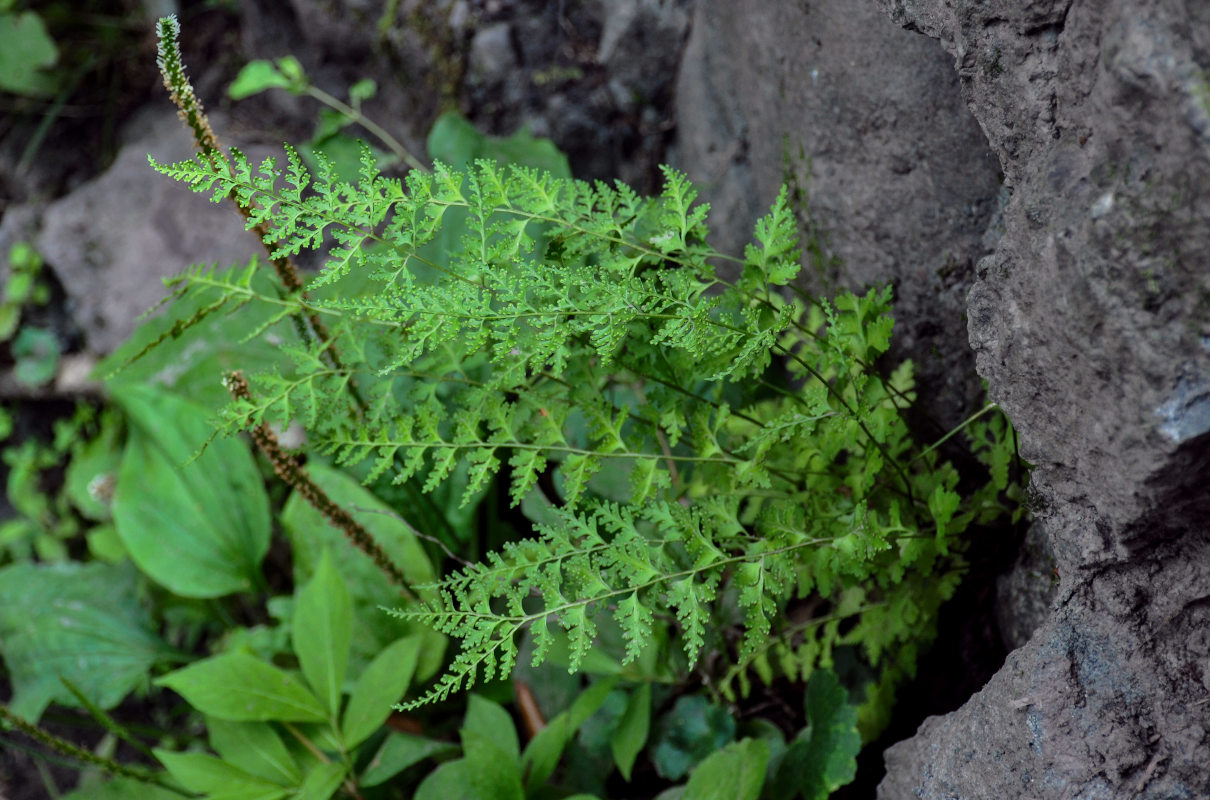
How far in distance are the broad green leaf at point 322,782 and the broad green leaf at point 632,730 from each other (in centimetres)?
63

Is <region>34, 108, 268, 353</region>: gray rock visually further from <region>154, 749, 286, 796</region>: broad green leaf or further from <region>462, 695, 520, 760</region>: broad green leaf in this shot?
<region>462, 695, 520, 760</region>: broad green leaf

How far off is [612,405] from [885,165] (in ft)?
2.60

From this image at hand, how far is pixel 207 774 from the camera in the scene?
2125mm

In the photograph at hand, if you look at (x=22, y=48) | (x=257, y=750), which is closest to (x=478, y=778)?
(x=257, y=750)

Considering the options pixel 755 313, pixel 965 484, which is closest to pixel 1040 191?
pixel 755 313

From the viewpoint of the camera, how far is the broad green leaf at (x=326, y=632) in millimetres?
2256

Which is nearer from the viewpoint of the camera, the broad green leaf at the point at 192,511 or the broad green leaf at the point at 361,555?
the broad green leaf at the point at 361,555

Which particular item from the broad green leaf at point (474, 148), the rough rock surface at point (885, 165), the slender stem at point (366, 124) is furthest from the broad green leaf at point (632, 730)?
the slender stem at point (366, 124)

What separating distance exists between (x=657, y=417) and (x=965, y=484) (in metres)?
0.77

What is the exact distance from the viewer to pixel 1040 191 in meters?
1.26

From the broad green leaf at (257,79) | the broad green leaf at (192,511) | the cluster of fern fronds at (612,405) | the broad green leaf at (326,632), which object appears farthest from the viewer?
the broad green leaf at (257,79)

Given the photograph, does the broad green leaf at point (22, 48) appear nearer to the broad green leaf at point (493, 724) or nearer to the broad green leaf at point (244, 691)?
the broad green leaf at point (244, 691)

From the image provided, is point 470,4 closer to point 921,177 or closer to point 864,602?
point 921,177

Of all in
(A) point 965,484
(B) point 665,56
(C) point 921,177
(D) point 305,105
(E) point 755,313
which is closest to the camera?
(E) point 755,313
